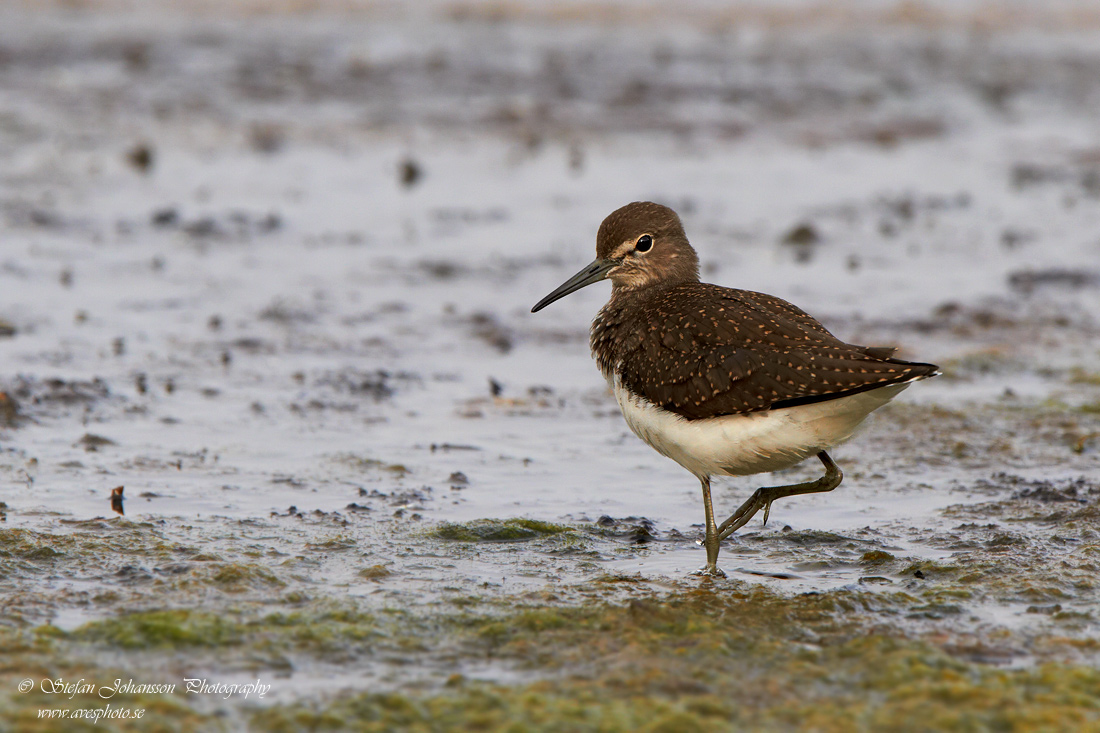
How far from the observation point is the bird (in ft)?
16.6

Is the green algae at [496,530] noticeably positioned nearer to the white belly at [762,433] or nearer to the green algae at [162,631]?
the white belly at [762,433]

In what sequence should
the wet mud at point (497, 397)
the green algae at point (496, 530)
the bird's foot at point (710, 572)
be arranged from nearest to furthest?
the wet mud at point (497, 397) < the bird's foot at point (710, 572) < the green algae at point (496, 530)

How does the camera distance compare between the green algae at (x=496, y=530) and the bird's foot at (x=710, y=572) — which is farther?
the green algae at (x=496, y=530)

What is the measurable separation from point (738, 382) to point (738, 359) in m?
0.11

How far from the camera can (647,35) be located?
20078 millimetres

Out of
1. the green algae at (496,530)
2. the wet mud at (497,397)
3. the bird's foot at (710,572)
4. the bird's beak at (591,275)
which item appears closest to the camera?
the wet mud at (497,397)

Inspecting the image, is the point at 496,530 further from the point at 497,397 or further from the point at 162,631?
the point at 497,397

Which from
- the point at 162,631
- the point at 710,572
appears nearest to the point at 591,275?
the point at 710,572

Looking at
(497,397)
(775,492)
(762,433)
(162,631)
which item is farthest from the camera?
(497,397)

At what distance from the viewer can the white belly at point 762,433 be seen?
510 cm

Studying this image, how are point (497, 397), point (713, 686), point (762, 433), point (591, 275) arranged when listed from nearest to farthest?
point (713, 686) → point (762, 433) → point (591, 275) → point (497, 397)

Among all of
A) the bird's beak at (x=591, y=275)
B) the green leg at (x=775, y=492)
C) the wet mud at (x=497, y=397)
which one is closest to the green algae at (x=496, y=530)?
the wet mud at (x=497, y=397)

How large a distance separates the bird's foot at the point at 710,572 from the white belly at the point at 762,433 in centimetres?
39

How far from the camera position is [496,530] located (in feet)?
18.6
